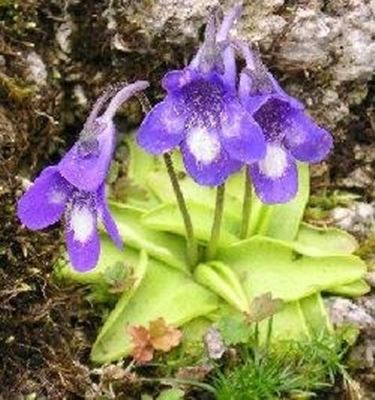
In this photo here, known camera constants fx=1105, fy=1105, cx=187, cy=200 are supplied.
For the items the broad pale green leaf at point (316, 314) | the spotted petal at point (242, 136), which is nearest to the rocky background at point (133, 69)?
the broad pale green leaf at point (316, 314)

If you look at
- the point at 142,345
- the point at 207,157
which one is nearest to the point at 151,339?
the point at 142,345

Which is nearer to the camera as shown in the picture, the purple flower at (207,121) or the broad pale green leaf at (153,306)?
the purple flower at (207,121)

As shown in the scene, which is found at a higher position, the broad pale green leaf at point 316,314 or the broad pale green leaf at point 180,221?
the broad pale green leaf at point 180,221

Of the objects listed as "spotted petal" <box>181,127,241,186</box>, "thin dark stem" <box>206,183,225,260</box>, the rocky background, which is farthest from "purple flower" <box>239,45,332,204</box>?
the rocky background

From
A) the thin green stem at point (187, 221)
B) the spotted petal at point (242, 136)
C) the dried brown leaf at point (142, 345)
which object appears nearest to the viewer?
the spotted petal at point (242, 136)

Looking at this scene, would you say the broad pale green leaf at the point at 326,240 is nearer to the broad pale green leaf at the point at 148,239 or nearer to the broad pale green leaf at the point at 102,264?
the broad pale green leaf at the point at 148,239

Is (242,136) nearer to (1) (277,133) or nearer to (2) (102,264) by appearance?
(1) (277,133)

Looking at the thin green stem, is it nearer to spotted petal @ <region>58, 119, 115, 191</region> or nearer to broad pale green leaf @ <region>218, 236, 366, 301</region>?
broad pale green leaf @ <region>218, 236, 366, 301</region>
